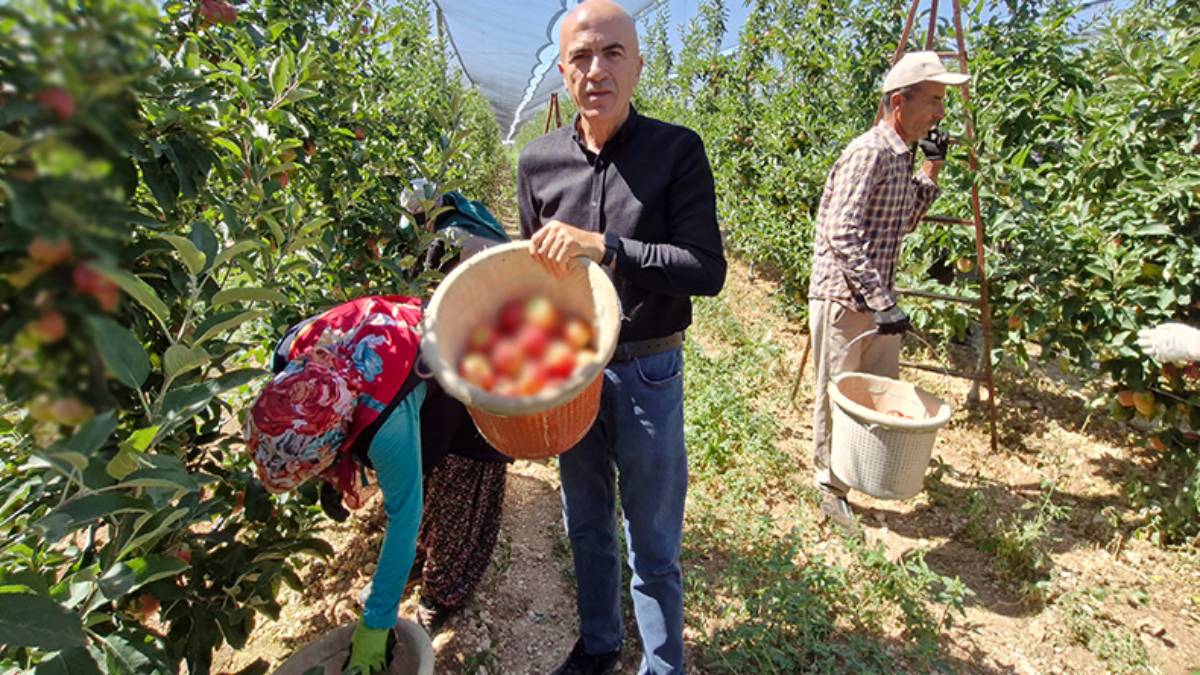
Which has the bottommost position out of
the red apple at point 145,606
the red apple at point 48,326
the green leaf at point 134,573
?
the red apple at point 145,606

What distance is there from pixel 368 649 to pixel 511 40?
12067 millimetres

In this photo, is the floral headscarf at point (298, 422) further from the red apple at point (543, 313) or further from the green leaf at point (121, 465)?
the red apple at point (543, 313)

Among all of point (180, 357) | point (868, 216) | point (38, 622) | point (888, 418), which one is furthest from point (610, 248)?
point (868, 216)

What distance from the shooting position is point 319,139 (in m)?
2.00

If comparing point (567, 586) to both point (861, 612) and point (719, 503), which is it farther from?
point (861, 612)

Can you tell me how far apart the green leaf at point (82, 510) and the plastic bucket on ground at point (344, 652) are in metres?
0.81

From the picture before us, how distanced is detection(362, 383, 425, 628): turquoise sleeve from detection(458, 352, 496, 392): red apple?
1.43ft

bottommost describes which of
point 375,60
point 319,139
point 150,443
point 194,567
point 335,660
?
point 335,660

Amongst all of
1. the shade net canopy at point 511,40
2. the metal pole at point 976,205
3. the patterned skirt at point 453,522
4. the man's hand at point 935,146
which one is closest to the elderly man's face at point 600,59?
the patterned skirt at point 453,522

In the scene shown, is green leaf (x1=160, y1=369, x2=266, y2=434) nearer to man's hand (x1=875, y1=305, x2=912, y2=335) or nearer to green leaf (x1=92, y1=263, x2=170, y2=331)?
green leaf (x1=92, y1=263, x2=170, y2=331)

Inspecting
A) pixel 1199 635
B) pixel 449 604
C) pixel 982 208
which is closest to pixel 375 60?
pixel 449 604

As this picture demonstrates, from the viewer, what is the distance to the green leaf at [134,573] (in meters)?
0.92

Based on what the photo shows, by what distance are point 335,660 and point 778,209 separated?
4.61 metres

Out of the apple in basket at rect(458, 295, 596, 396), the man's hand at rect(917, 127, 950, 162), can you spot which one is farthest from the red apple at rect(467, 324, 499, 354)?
the man's hand at rect(917, 127, 950, 162)
